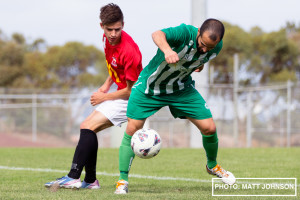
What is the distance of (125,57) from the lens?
562 centimetres

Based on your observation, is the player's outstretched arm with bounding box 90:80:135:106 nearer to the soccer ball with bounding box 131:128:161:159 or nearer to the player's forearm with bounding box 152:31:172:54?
the soccer ball with bounding box 131:128:161:159

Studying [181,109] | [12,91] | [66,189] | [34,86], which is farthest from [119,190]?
[34,86]

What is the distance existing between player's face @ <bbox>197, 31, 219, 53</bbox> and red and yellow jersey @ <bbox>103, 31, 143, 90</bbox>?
2.51ft

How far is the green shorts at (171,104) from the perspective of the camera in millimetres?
5645

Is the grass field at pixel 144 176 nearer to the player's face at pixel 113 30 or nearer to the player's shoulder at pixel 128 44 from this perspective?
the player's shoulder at pixel 128 44

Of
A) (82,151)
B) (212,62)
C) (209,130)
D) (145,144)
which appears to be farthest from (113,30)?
(212,62)

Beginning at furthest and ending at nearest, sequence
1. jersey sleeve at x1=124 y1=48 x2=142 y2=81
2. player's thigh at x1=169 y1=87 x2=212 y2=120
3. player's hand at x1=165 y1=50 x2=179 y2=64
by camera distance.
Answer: player's thigh at x1=169 y1=87 x2=212 y2=120 → jersey sleeve at x1=124 y1=48 x2=142 y2=81 → player's hand at x1=165 y1=50 x2=179 y2=64

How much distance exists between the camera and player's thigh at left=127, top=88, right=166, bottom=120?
5637mm

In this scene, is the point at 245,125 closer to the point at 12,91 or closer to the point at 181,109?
the point at 12,91

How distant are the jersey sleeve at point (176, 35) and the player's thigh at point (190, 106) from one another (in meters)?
0.77

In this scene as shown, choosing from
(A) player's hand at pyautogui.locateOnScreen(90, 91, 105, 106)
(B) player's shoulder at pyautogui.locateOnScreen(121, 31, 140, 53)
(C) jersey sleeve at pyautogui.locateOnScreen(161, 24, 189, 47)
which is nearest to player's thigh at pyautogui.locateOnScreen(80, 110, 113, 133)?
(A) player's hand at pyautogui.locateOnScreen(90, 91, 105, 106)

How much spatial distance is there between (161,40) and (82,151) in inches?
64.5

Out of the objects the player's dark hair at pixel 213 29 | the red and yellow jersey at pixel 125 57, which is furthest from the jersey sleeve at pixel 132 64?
the player's dark hair at pixel 213 29

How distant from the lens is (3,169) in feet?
27.9
